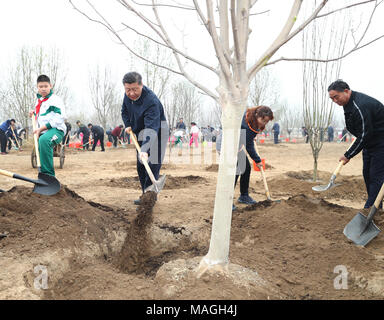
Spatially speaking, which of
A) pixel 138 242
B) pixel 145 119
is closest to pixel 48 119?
pixel 145 119

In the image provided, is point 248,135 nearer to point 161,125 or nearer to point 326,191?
point 161,125

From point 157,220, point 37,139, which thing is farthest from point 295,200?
point 37,139

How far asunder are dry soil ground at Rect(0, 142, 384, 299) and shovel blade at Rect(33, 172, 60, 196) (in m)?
0.09

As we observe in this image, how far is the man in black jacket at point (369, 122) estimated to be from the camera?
3117mm

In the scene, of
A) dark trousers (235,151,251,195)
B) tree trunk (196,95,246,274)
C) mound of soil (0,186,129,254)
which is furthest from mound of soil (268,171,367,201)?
tree trunk (196,95,246,274)

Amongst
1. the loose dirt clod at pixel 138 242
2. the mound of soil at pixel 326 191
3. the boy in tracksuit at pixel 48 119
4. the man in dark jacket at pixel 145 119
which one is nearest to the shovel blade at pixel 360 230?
the loose dirt clod at pixel 138 242

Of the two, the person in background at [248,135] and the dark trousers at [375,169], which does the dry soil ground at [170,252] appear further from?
the person in background at [248,135]

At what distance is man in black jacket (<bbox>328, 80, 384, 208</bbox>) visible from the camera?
3117 mm

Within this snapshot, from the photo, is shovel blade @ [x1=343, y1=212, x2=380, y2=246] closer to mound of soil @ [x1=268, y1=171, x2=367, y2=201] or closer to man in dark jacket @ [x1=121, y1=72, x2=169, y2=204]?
man in dark jacket @ [x1=121, y1=72, x2=169, y2=204]

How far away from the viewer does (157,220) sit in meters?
3.51

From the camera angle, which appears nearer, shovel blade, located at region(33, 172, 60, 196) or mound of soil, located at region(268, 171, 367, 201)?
shovel blade, located at region(33, 172, 60, 196)

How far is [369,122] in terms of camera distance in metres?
3.09

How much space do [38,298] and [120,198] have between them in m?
2.85
